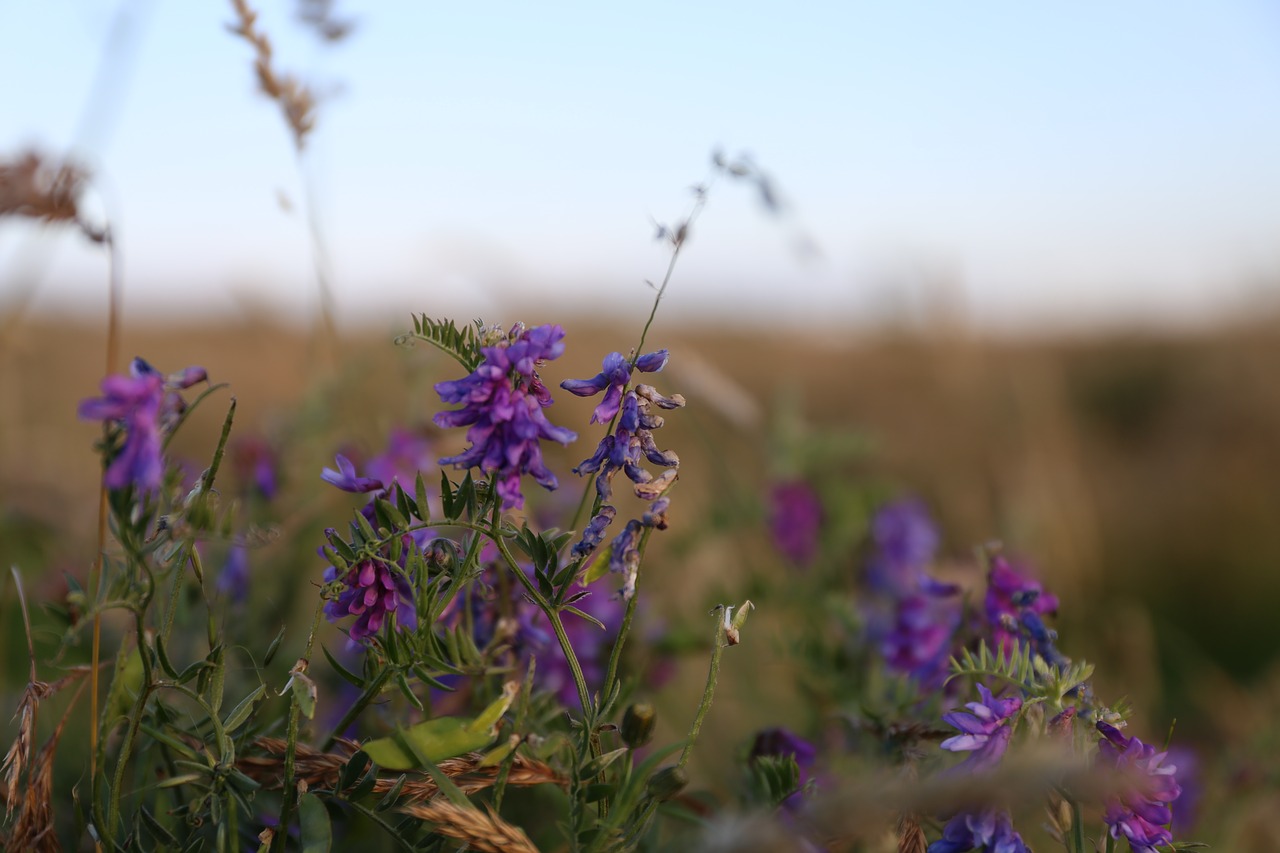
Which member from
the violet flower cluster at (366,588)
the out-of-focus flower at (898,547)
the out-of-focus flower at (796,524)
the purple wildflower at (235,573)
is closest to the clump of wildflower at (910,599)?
the out-of-focus flower at (898,547)

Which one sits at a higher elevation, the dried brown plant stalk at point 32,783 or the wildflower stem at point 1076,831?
the wildflower stem at point 1076,831

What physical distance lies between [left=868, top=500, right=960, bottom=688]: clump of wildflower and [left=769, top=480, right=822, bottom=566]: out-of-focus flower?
14cm

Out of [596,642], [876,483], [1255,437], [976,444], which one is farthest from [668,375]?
[1255,437]

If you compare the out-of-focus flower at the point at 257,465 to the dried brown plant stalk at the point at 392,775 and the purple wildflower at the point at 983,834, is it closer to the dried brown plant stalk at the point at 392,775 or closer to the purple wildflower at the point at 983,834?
the dried brown plant stalk at the point at 392,775

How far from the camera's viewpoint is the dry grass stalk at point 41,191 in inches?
32.9

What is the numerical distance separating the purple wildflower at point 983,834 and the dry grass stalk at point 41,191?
907 millimetres

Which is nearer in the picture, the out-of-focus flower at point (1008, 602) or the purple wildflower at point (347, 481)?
the purple wildflower at point (347, 481)

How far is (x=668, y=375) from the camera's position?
1999 millimetres

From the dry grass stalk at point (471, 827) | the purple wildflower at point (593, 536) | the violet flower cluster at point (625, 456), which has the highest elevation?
the violet flower cluster at point (625, 456)

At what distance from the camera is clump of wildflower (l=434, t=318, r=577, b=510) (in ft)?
2.49

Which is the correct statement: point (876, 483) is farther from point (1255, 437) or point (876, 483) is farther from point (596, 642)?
point (1255, 437)

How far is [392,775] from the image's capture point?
0.91 m

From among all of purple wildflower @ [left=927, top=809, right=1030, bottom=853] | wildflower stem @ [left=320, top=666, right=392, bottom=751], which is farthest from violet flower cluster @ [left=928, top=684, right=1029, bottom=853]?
wildflower stem @ [left=320, top=666, right=392, bottom=751]

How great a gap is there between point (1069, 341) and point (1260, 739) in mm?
6590
